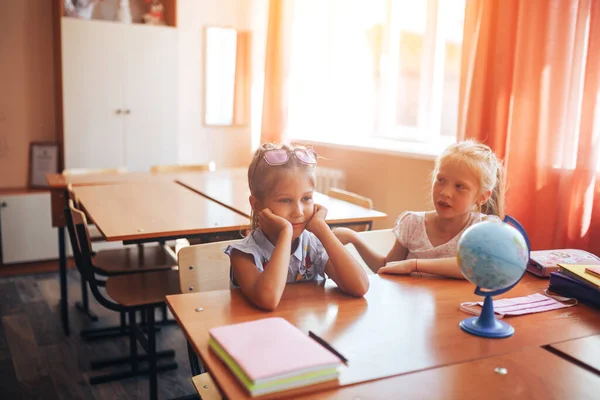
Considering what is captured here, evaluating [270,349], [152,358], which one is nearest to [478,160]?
[270,349]

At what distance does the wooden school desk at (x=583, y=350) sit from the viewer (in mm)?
1053

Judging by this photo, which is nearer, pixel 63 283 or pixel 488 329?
pixel 488 329

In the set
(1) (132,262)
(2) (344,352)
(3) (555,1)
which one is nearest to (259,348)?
(2) (344,352)

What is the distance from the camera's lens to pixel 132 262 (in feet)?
9.09

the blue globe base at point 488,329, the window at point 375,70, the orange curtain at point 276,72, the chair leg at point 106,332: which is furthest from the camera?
the orange curtain at point 276,72

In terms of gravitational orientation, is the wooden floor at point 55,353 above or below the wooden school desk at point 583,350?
below

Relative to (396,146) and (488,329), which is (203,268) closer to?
(488,329)

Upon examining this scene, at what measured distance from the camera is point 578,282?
1.40m

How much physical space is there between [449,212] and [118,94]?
3.28 metres

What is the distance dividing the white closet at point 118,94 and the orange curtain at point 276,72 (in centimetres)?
77

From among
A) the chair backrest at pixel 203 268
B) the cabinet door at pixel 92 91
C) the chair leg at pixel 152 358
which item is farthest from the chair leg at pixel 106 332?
the cabinet door at pixel 92 91

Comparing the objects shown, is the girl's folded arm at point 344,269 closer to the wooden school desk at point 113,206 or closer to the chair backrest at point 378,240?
the chair backrest at point 378,240

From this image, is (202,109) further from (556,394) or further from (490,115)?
(556,394)

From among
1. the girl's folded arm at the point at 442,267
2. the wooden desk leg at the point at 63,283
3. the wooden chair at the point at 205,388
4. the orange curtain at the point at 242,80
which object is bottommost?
the wooden desk leg at the point at 63,283
